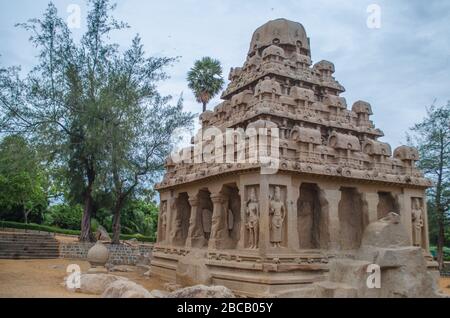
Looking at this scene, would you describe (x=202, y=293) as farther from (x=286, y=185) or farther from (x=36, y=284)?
(x=36, y=284)

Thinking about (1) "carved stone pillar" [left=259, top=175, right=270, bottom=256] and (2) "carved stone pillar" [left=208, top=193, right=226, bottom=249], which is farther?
(2) "carved stone pillar" [left=208, top=193, right=226, bottom=249]

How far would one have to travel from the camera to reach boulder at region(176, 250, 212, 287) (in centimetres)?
1259

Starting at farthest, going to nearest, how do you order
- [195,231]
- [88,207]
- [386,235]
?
1. [88,207]
2. [195,231]
3. [386,235]

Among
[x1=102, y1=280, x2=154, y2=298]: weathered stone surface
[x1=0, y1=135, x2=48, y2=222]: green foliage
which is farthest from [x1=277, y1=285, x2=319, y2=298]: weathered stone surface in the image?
[x1=0, y1=135, x2=48, y2=222]: green foliage

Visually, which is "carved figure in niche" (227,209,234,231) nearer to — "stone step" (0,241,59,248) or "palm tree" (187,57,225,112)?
"stone step" (0,241,59,248)

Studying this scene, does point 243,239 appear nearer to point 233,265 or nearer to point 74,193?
point 233,265

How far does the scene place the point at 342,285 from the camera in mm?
9711

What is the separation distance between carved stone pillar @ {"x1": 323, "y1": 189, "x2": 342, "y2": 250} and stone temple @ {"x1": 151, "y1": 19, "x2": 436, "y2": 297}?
0.04m

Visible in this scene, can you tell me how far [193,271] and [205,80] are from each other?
954 inches

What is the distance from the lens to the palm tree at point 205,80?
34469mm

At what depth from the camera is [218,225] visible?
13820mm

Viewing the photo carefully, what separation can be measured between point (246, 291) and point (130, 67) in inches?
747

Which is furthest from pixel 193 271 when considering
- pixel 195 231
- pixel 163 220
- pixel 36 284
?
pixel 163 220

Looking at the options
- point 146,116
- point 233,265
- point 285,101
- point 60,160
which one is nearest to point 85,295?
point 233,265
